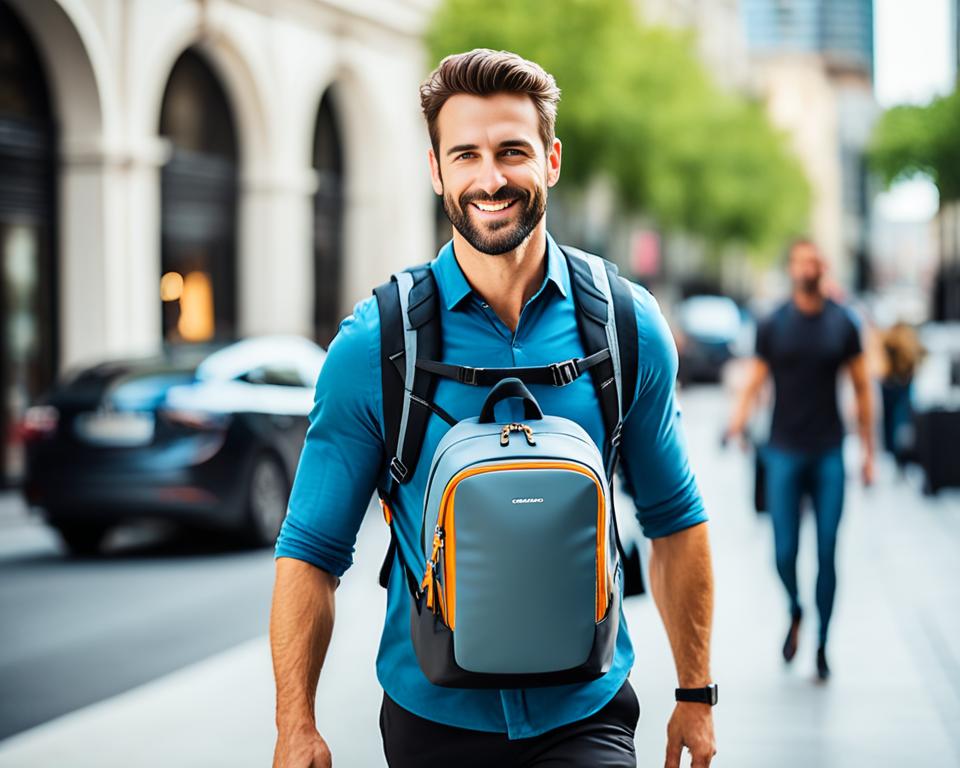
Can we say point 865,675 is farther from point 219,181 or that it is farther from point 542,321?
point 219,181

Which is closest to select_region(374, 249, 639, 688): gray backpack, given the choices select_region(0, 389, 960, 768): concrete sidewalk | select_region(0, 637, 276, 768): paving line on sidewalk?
select_region(0, 389, 960, 768): concrete sidewalk

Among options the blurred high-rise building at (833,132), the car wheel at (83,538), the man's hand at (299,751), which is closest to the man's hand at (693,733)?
the man's hand at (299,751)

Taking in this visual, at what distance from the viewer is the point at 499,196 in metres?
2.50

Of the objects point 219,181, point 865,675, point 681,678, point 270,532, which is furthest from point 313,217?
point 681,678

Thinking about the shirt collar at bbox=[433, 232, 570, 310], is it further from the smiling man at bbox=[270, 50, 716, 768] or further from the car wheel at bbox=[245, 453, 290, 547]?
the car wheel at bbox=[245, 453, 290, 547]

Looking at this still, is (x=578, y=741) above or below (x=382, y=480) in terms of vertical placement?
below

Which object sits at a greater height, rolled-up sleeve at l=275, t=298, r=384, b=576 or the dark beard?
the dark beard

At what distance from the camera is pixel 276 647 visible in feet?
8.43

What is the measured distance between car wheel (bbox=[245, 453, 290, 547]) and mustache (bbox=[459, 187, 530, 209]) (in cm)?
888

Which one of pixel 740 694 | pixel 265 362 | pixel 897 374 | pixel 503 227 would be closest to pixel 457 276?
pixel 503 227

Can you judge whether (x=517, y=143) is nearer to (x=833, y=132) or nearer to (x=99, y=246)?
(x=99, y=246)

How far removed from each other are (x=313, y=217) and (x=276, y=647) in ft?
74.0

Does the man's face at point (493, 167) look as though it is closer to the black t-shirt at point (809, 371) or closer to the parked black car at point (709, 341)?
the black t-shirt at point (809, 371)

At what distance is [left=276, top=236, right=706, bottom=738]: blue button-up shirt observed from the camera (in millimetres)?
2482
